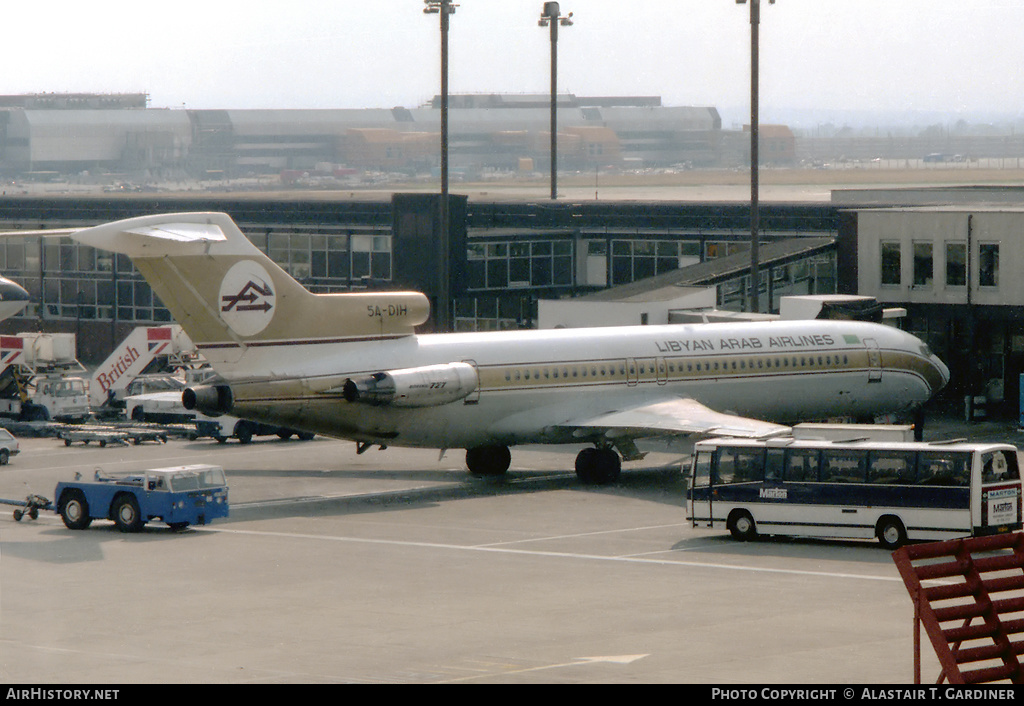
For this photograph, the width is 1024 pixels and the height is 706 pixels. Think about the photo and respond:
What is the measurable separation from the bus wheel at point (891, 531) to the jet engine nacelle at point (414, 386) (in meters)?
12.2

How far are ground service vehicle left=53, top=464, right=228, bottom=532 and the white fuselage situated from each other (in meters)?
3.14

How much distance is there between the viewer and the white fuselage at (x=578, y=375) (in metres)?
38.8

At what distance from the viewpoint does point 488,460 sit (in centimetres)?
4438

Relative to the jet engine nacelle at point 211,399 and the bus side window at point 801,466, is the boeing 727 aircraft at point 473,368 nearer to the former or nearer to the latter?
the jet engine nacelle at point 211,399

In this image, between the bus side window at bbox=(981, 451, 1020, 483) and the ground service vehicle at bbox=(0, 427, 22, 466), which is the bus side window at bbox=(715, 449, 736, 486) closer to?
the bus side window at bbox=(981, 451, 1020, 483)

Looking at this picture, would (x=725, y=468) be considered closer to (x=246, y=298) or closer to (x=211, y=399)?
(x=211, y=399)

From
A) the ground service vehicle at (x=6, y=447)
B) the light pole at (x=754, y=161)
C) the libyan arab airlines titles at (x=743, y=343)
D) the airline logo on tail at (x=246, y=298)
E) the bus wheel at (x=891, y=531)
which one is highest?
the light pole at (x=754, y=161)

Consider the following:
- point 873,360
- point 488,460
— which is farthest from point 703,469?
point 873,360

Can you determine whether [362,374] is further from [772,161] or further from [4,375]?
[772,161]

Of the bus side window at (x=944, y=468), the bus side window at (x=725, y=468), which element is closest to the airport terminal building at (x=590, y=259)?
the bus side window at (x=725, y=468)

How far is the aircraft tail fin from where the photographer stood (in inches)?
1459

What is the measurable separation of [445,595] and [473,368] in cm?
1446

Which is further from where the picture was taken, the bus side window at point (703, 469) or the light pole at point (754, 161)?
the light pole at point (754, 161)
